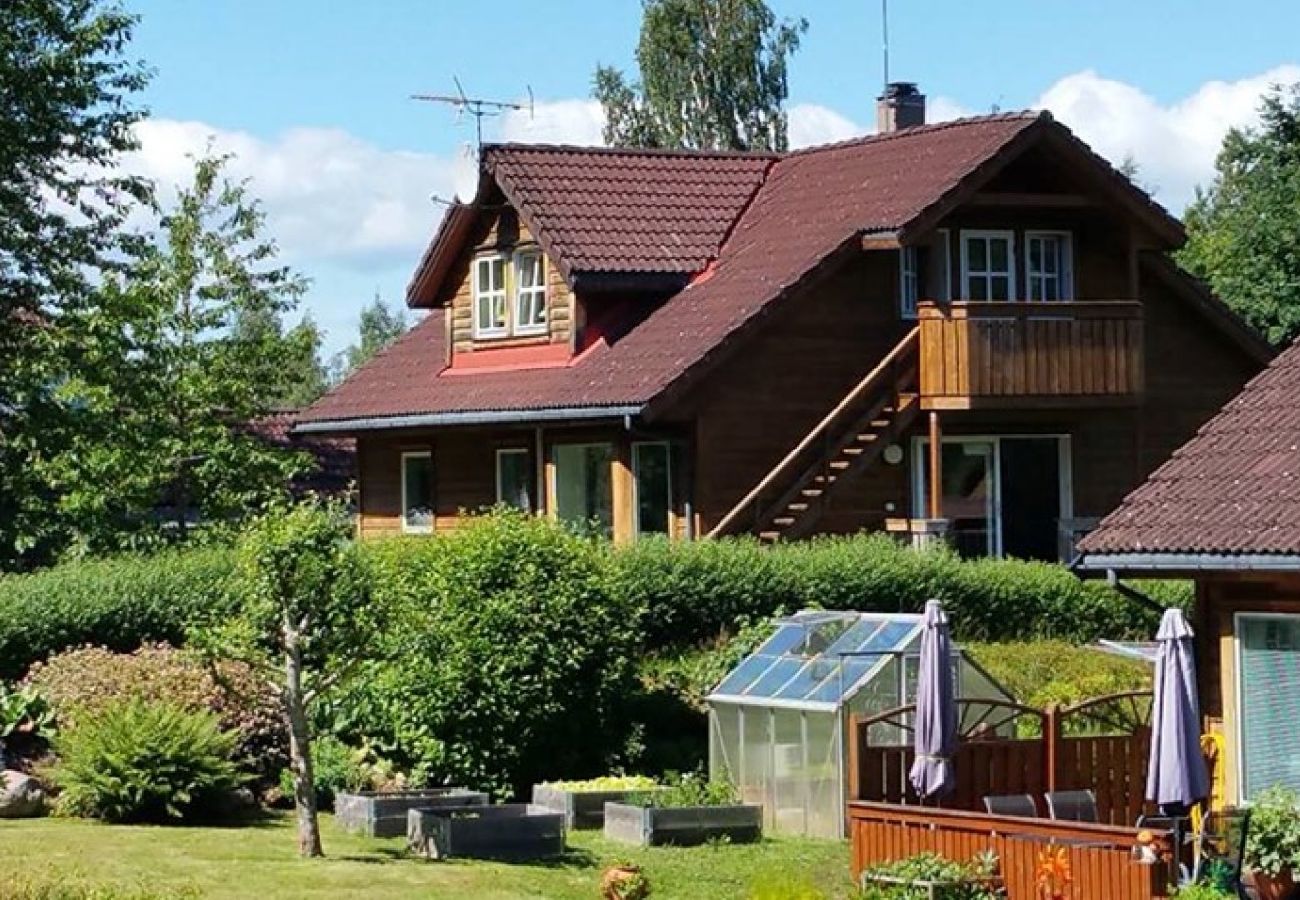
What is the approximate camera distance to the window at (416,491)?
1658 inches

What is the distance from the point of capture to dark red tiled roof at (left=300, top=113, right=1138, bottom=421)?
35719mm

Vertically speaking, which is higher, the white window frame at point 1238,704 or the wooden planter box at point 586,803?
the white window frame at point 1238,704

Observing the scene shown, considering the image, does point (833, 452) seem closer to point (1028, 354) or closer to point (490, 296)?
point (1028, 354)

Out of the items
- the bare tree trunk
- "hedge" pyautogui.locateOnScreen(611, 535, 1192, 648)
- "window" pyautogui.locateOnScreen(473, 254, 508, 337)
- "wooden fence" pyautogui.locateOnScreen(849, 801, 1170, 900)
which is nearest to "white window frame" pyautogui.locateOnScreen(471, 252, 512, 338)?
"window" pyautogui.locateOnScreen(473, 254, 508, 337)

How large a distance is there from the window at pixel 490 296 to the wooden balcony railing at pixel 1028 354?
22.6ft

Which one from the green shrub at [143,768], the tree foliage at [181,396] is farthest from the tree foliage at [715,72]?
the green shrub at [143,768]

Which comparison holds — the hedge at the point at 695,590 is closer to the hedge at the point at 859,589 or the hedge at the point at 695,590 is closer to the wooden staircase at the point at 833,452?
the hedge at the point at 859,589

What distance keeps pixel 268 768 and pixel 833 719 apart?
5561mm

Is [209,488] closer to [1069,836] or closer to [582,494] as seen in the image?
[582,494]

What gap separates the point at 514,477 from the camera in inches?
1572

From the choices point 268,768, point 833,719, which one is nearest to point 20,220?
point 268,768

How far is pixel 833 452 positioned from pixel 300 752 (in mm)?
14396

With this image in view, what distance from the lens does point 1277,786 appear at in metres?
20.7

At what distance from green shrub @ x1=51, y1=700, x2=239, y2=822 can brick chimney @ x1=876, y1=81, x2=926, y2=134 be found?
22.5 m
